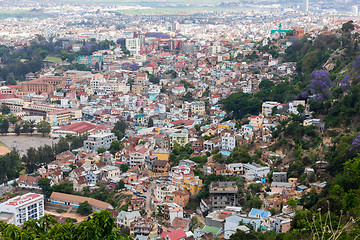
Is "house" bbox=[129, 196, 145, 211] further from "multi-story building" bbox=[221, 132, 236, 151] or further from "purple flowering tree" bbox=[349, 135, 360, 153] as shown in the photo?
"purple flowering tree" bbox=[349, 135, 360, 153]

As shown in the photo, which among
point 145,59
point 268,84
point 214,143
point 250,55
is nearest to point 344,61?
point 268,84

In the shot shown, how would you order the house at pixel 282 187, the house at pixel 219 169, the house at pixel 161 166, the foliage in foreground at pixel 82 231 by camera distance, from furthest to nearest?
the house at pixel 161 166 → the house at pixel 219 169 → the house at pixel 282 187 → the foliage in foreground at pixel 82 231

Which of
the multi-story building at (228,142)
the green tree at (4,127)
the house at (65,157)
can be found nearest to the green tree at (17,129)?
the green tree at (4,127)

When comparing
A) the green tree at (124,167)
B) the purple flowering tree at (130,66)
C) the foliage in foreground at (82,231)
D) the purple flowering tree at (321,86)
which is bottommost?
the green tree at (124,167)

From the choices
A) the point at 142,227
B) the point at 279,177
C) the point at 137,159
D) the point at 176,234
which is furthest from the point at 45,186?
the point at 279,177

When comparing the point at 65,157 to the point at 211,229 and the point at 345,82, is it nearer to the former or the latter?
the point at 211,229

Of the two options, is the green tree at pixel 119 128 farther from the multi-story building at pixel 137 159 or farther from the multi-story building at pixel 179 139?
the multi-story building at pixel 137 159

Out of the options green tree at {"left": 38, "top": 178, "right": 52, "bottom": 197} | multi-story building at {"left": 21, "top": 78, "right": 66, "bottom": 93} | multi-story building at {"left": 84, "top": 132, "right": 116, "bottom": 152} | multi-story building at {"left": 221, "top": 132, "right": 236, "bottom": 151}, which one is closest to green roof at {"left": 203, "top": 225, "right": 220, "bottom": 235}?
multi-story building at {"left": 221, "top": 132, "right": 236, "bottom": 151}
